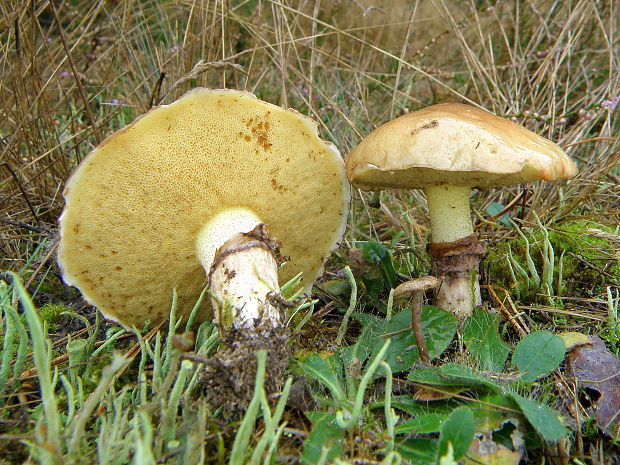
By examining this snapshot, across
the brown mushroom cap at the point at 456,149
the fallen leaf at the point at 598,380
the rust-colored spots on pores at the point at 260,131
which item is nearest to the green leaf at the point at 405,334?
the fallen leaf at the point at 598,380

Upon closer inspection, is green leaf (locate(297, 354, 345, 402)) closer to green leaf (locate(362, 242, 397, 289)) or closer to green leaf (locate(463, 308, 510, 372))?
green leaf (locate(463, 308, 510, 372))

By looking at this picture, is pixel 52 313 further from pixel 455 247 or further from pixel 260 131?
pixel 455 247

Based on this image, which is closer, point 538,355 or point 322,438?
point 322,438

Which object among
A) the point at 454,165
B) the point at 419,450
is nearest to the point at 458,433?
the point at 419,450

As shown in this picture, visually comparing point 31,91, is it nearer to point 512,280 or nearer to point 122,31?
point 122,31

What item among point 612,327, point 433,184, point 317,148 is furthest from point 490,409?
point 317,148

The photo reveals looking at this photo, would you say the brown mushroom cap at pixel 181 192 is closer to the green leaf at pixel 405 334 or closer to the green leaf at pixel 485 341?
the green leaf at pixel 405 334
